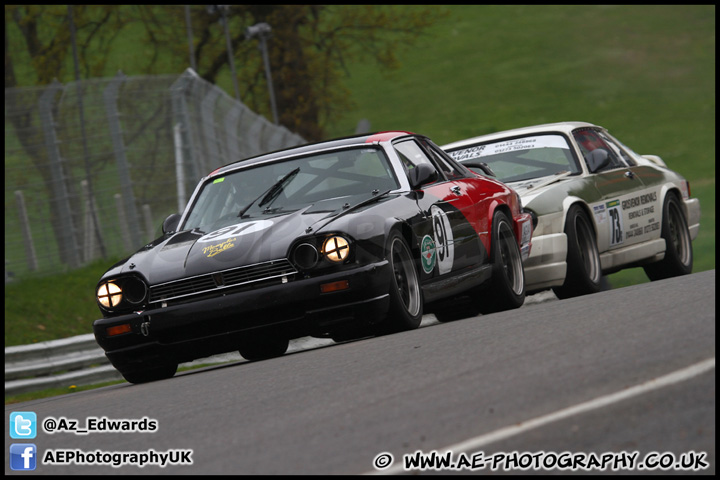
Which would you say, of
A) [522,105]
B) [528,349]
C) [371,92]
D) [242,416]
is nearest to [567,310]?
[528,349]

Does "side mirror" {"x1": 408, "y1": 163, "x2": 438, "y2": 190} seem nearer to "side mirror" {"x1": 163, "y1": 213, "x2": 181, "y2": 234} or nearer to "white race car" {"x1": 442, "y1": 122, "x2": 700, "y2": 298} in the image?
"side mirror" {"x1": 163, "y1": 213, "x2": 181, "y2": 234}

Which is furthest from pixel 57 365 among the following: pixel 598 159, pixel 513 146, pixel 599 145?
pixel 599 145

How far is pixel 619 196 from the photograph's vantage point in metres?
11.2

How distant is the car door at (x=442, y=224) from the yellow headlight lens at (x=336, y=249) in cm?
83

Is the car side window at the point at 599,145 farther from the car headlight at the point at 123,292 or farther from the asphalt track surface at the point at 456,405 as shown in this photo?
the car headlight at the point at 123,292

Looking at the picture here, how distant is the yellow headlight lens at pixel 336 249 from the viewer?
7.38 m

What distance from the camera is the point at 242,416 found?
17.6 feet

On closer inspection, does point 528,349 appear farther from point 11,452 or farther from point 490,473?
point 11,452

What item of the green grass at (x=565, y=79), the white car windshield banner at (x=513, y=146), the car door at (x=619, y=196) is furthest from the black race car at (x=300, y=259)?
the green grass at (x=565, y=79)

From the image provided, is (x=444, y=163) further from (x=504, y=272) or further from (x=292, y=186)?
(x=292, y=186)

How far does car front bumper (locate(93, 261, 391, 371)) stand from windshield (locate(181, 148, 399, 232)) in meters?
0.92

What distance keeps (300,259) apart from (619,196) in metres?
4.74

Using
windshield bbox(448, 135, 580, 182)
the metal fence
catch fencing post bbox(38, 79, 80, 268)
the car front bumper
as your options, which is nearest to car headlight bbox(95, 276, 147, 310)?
the car front bumper

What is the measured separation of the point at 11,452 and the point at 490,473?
2162 mm
